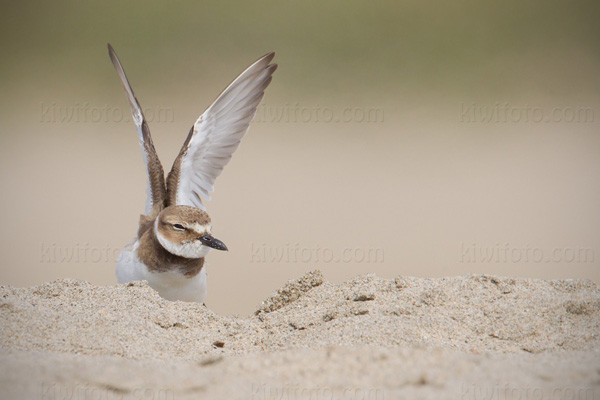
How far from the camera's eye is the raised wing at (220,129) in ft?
19.9

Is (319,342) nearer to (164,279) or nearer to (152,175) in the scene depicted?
(164,279)

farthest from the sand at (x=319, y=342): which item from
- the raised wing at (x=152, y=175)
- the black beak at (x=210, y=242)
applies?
the raised wing at (x=152, y=175)

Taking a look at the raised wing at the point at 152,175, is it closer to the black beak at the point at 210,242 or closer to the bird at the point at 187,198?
the bird at the point at 187,198

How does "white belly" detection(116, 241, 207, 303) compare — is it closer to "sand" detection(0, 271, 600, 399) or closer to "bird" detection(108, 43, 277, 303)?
"bird" detection(108, 43, 277, 303)

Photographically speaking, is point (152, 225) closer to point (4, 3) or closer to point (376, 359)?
point (376, 359)

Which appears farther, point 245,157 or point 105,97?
point 105,97

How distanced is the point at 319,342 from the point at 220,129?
3153mm

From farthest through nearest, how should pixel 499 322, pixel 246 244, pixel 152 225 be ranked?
pixel 246 244 → pixel 152 225 → pixel 499 322

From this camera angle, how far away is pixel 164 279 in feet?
16.4

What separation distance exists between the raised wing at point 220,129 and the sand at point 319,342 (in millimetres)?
1982

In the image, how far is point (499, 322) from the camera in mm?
3598

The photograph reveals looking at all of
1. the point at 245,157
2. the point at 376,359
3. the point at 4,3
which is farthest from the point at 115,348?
the point at 4,3

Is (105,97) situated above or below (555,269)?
above

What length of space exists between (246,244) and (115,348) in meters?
6.89
